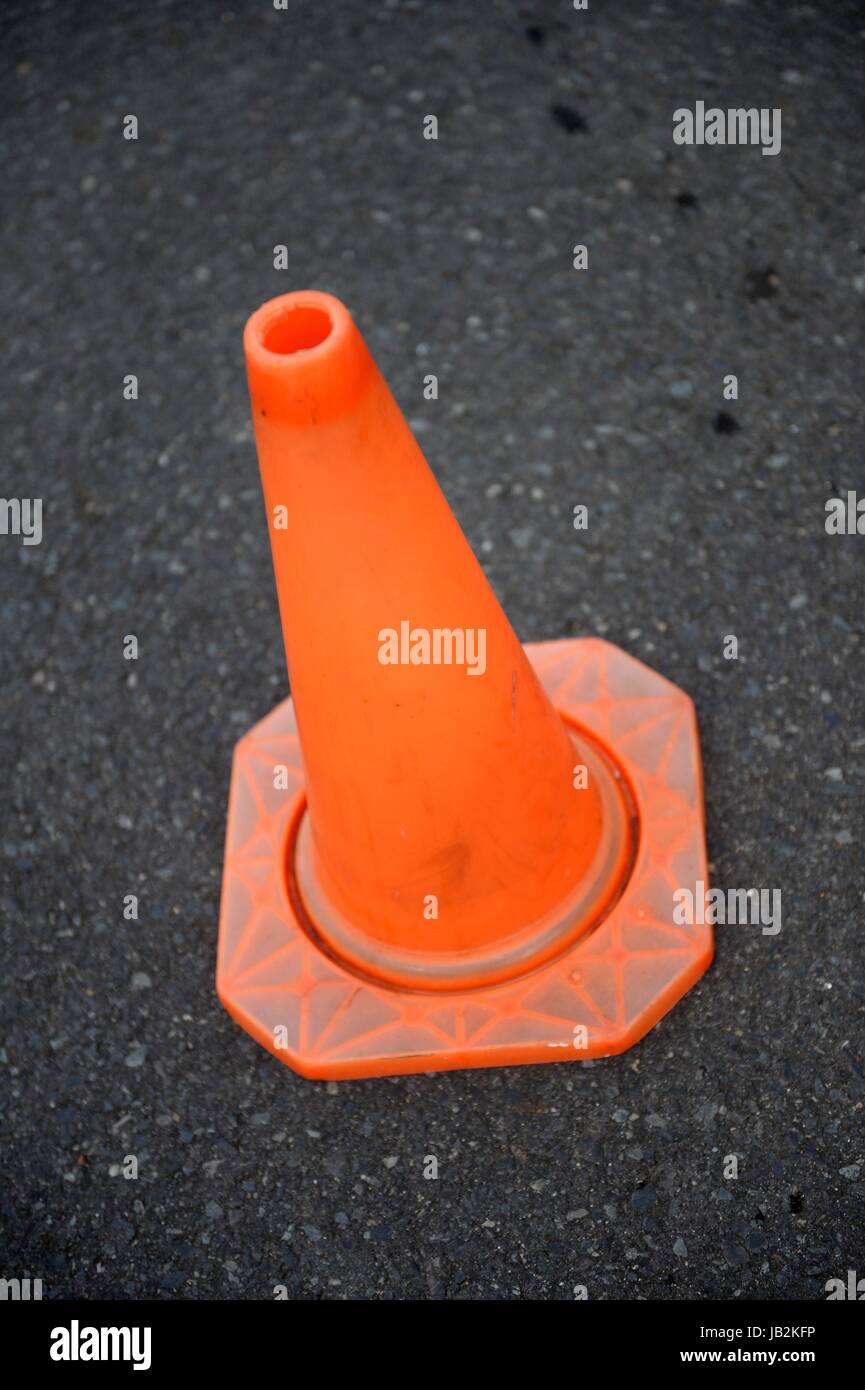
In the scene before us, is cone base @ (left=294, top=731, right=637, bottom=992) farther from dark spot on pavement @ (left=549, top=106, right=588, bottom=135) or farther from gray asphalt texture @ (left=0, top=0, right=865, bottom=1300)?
dark spot on pavement @ (left=549, top=106, right=588, bottom=135)

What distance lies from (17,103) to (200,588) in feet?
6.36

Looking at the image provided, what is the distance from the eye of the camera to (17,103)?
4238mm

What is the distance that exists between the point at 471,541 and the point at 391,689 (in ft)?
3.82

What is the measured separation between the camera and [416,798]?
88.1 inches

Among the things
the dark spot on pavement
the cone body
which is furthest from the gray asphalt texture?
the cone body

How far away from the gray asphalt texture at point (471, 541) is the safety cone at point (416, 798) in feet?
0.47

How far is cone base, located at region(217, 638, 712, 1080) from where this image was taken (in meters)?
2.41

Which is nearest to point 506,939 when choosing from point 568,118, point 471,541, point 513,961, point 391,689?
point 513,961

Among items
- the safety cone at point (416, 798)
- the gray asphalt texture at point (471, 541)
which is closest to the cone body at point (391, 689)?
the safety cone at point (416, 798)

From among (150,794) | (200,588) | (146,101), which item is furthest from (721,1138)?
(146,101)

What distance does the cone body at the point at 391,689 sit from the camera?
6.39ft

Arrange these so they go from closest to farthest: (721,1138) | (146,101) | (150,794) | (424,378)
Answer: (721,1138) → (150,794) → (424,378) → (146,101)

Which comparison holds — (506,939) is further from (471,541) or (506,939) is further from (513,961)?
(471,541)

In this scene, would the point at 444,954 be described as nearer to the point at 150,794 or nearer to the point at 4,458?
the point at 150,794
